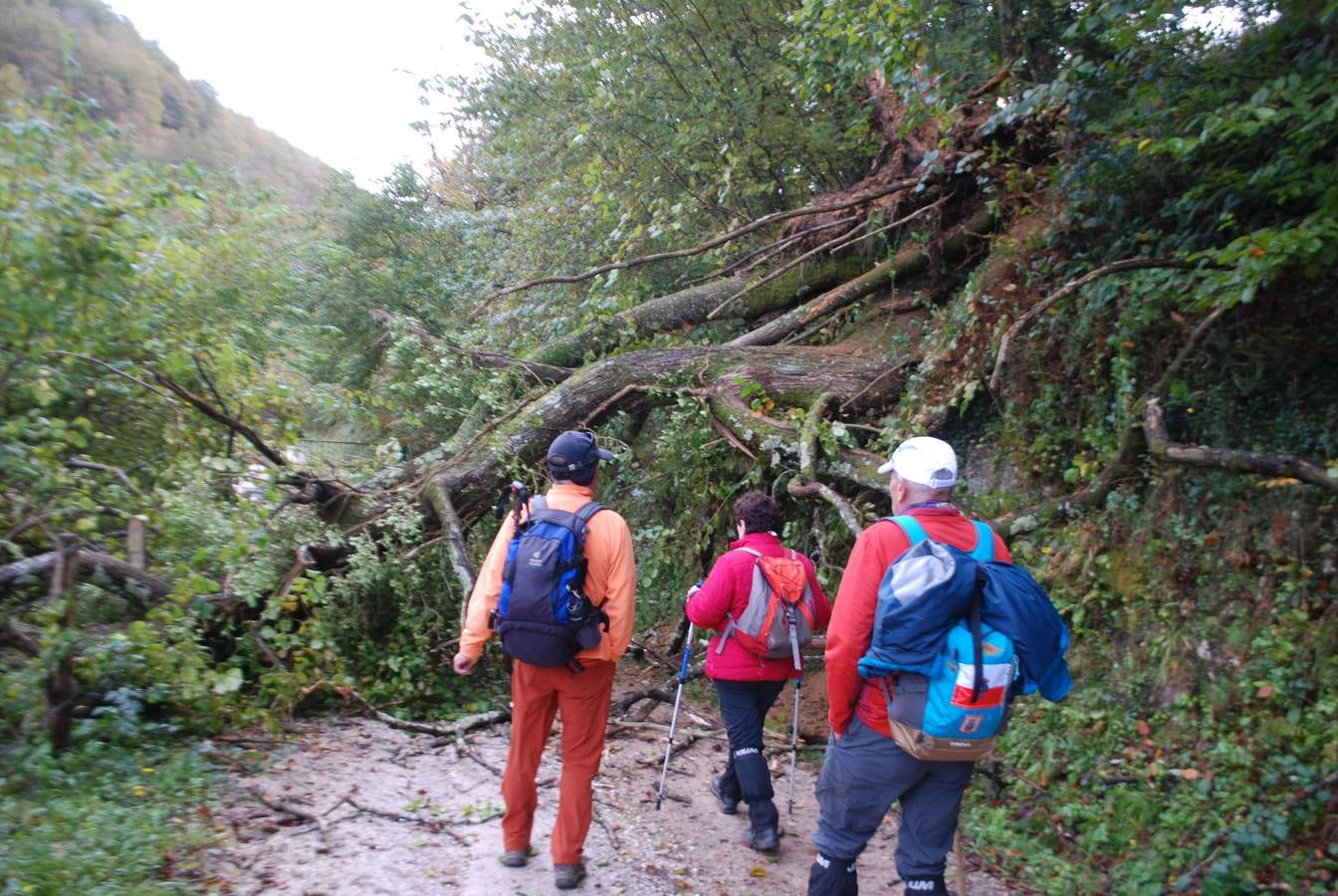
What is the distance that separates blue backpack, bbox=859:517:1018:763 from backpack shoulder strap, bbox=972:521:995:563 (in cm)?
23

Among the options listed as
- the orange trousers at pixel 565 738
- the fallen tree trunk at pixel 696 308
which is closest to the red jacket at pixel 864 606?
the orange trousers at pixel 565 738

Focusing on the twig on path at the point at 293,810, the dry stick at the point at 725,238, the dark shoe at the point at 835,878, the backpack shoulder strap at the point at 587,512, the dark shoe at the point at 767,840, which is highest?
the dry stick at the point at 725,238

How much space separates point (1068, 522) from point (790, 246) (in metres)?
5.00

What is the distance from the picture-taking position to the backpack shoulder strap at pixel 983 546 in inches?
125

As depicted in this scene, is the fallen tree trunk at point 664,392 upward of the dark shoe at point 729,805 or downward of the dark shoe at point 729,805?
upward

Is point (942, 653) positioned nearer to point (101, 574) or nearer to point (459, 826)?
point (459, 826)

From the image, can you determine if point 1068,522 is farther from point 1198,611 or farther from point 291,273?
point 291,273

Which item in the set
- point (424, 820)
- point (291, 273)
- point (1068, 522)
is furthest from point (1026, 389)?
point (291, 273)

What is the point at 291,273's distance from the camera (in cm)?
771

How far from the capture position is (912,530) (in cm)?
305

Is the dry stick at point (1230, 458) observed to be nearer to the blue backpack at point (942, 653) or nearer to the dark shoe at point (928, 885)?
the blue backpack at point (942, 653)

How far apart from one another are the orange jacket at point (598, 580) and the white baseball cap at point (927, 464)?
131 centimetres

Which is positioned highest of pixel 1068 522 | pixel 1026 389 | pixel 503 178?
pixel 503 178

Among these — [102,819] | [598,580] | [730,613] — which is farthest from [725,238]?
[102,819]
